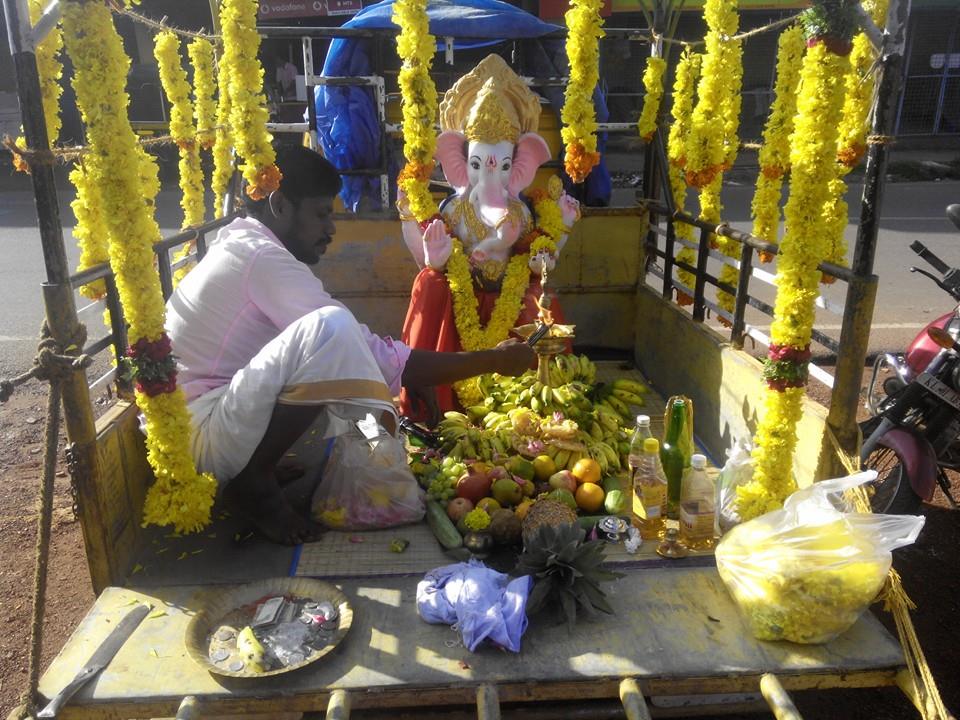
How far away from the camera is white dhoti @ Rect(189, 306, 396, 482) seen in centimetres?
278

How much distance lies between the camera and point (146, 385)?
2.68 m

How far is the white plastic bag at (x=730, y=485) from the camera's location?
3.04 m

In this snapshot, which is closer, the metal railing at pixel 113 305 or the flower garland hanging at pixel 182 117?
the metal railing at pixel 113 305

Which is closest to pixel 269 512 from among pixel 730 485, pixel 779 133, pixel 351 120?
pixel 730 485

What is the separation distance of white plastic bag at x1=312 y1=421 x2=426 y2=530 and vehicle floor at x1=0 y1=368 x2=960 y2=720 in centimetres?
63

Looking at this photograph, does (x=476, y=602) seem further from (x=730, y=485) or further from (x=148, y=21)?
(x=148, y=21)

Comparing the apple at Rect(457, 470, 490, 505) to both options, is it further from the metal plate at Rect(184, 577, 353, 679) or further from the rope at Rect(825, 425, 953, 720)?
the rope at Rect(825, 425, 953, 720)

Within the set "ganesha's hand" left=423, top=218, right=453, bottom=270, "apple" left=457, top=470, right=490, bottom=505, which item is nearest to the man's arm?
"apple" left=457, top=470, right=490, bottom=505

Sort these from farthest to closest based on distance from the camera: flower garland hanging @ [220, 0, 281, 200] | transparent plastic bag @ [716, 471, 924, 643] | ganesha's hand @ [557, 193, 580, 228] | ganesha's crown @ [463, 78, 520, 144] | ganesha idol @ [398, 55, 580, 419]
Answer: ganesha's hand @ [557, 193, 580, 228]
ganesha idol @ [398, 55, 580, 419]
ganesha's crown @ [463, 78, 520, 144]
flower garland hanging @ [220, 0, 281, 200]
transparent plastic bag @ [716, 471, 924, 643]

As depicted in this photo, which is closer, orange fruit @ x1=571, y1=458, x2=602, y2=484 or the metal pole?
the metal pole

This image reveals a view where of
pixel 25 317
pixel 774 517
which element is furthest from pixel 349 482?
pixel 25 317

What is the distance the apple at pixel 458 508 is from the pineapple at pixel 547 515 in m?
0.27

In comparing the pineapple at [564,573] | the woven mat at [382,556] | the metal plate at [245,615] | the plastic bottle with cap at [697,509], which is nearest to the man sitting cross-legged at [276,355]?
the woven mat at [382,556]

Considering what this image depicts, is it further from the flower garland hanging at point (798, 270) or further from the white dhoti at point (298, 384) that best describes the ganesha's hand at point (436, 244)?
the flower garland hanging at point (798, 270)
